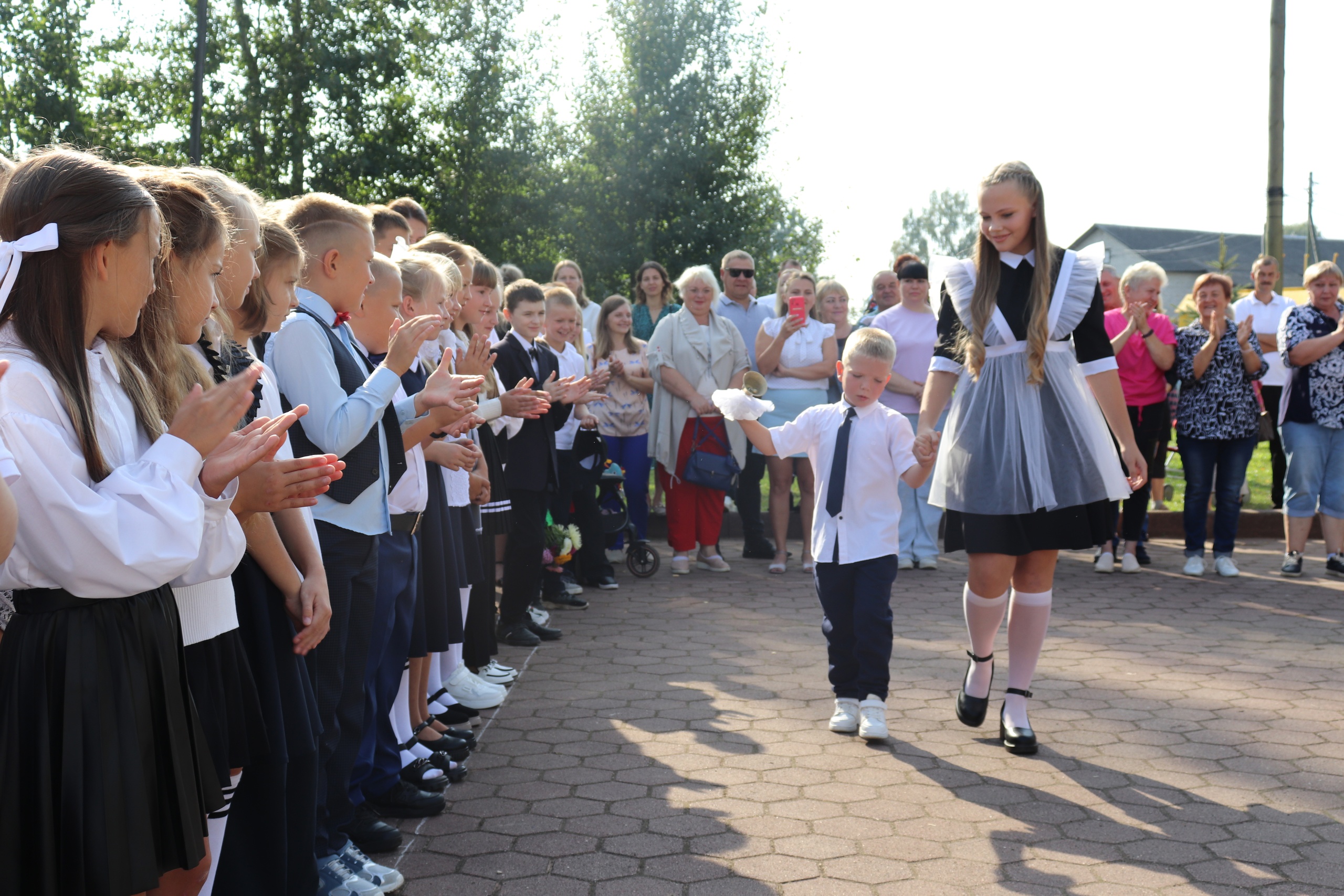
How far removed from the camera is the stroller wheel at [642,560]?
29.0 feet

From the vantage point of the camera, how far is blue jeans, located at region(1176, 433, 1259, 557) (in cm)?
864

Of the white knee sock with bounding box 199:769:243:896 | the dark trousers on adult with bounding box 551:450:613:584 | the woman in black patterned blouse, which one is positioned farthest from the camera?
the woman in black patterned blouse

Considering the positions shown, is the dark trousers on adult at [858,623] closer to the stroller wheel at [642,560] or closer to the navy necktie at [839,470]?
the navy necktie at [839,470]

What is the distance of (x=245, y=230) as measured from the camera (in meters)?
2.76

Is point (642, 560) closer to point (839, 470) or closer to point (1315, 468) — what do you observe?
point (839, 470)

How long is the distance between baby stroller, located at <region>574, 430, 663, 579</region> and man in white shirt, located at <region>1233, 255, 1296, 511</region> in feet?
20.3

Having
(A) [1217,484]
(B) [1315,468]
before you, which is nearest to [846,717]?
(A) [1217,484]

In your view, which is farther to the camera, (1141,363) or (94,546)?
(1141,363)

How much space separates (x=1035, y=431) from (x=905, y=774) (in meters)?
1.42

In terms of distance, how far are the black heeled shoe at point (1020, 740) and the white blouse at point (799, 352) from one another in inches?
194

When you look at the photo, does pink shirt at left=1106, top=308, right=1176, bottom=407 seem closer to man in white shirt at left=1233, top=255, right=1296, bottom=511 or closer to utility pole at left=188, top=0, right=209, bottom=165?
man in white shirt at left=1233, top=255, right=1296, bottom=511

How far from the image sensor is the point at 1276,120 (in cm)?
1376

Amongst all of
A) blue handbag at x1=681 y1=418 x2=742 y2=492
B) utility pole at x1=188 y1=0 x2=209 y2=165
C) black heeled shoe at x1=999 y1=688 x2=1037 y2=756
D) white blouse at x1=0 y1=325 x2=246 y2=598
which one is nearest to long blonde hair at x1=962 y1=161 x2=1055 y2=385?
black heeled shoe at x1=999 y1=688 x2=1037 y2=756

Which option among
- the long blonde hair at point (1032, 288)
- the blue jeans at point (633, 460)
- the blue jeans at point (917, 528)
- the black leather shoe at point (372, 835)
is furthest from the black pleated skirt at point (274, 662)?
the blue jeans at point (917, 528)
